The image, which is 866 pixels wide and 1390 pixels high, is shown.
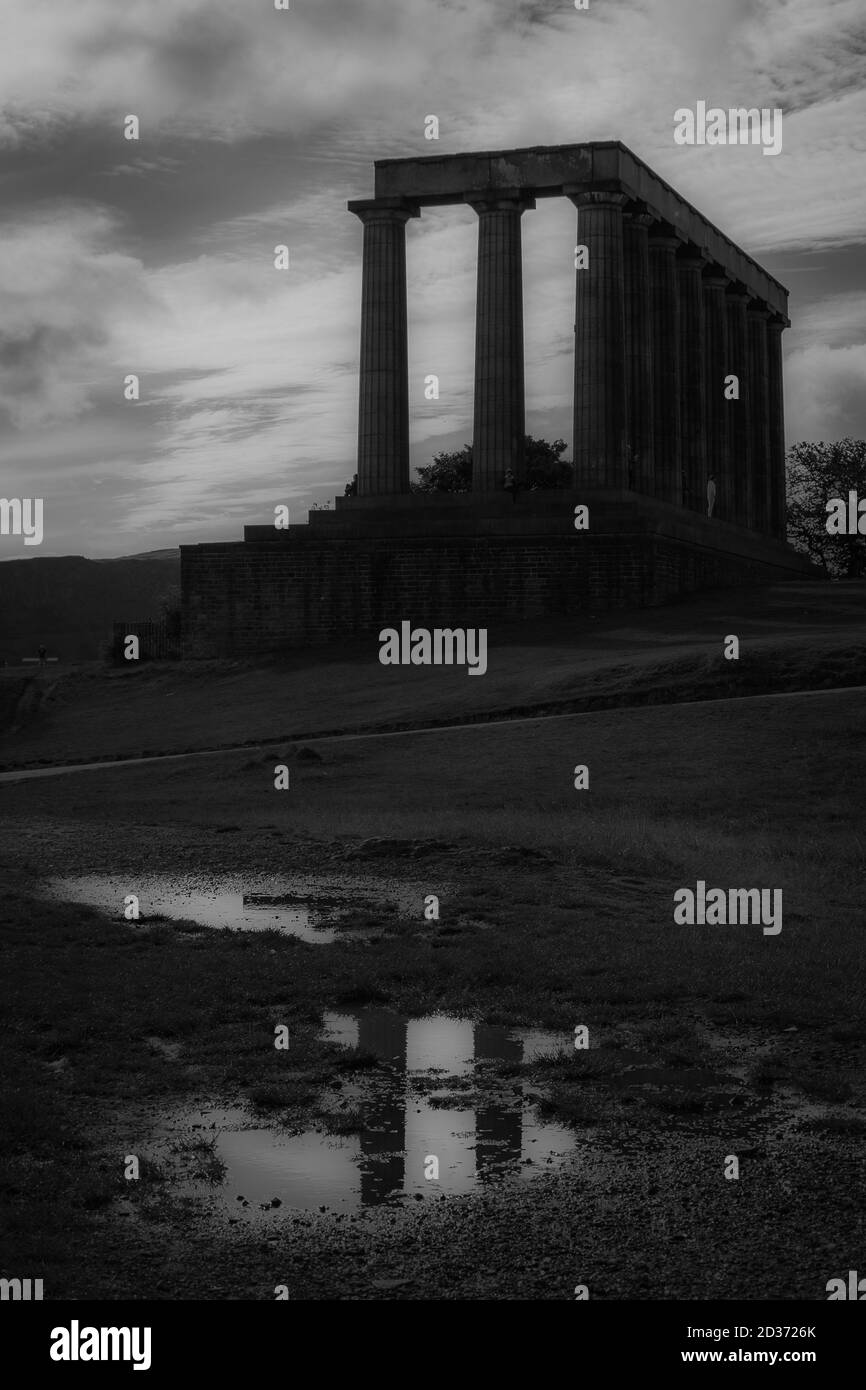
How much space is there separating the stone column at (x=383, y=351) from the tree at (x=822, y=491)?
38.5 metres

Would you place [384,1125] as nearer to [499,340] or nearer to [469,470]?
[499,340]

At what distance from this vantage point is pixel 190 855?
77.0ft

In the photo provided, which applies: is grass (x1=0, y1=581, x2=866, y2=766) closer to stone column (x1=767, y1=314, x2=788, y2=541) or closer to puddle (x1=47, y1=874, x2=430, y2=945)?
puddle (x1=47, y1=874, x2=430, y2=945)

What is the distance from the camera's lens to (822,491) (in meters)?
95.9

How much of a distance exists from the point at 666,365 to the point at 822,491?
30927 mm

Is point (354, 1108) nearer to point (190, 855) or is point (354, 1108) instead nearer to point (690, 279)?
point (190, 855)

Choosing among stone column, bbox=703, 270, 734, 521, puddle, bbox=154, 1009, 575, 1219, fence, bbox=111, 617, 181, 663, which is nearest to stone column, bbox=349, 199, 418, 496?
fence, bbox=111, 617, 181, 663

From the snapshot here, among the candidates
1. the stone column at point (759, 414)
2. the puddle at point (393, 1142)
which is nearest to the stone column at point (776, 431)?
the stone column at point (759, 414)

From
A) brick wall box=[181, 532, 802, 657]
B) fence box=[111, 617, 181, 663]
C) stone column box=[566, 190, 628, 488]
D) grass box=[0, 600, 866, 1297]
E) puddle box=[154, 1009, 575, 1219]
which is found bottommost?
puddle box=[154, 1009, 575, 1219]

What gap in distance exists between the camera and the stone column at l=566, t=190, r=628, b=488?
60000 mm

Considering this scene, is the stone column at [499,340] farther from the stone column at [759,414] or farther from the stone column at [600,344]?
the stone column at [759,414]

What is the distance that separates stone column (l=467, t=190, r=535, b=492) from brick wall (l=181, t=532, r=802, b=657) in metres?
5.47

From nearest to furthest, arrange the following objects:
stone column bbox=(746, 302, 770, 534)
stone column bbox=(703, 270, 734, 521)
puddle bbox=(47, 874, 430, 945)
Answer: puddle bbox=(47, 874, 430, 945)
stone column bbox=(703, 270, 734, 521)
stone column bbox=(746, 302, 770, 534)

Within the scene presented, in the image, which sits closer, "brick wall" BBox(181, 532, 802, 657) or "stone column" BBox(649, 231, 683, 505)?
"brick wall" BBox(181, 532, 802, 657)
